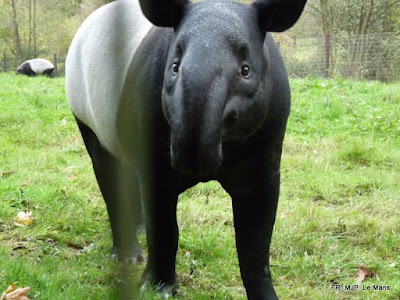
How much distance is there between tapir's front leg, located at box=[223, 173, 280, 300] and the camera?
2.32 meters

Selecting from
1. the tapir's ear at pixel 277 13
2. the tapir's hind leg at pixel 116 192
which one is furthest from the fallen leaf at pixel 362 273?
the tapir's ear at pixel 277 13

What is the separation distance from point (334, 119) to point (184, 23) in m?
5.28

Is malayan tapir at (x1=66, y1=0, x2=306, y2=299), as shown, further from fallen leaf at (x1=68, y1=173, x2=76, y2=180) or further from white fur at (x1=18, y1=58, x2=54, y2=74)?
white fur at (x1=18, y1=58, x2=54, y2=74)

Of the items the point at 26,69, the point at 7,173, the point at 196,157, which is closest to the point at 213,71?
the point at 196,157

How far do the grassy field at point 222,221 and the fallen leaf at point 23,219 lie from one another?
0.17ft

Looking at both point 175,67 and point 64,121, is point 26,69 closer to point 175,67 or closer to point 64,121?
point 64,121

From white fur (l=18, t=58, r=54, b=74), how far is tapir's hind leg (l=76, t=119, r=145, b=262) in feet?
42.5

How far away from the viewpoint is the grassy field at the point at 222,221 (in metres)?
2.83

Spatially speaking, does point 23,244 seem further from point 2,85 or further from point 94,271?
point 2,85

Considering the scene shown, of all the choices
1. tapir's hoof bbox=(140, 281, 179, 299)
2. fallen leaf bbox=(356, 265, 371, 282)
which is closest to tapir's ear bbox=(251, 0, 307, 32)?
tapir's hoof bbox=(140, 281, 179, 299)

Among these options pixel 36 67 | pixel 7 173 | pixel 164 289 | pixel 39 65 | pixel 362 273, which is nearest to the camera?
pixel 164 289

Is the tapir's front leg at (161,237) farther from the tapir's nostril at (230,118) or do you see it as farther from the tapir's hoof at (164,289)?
the tapir's nostril at (230,118)

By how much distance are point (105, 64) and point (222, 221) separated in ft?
4.80

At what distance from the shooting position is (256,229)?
238 cm
